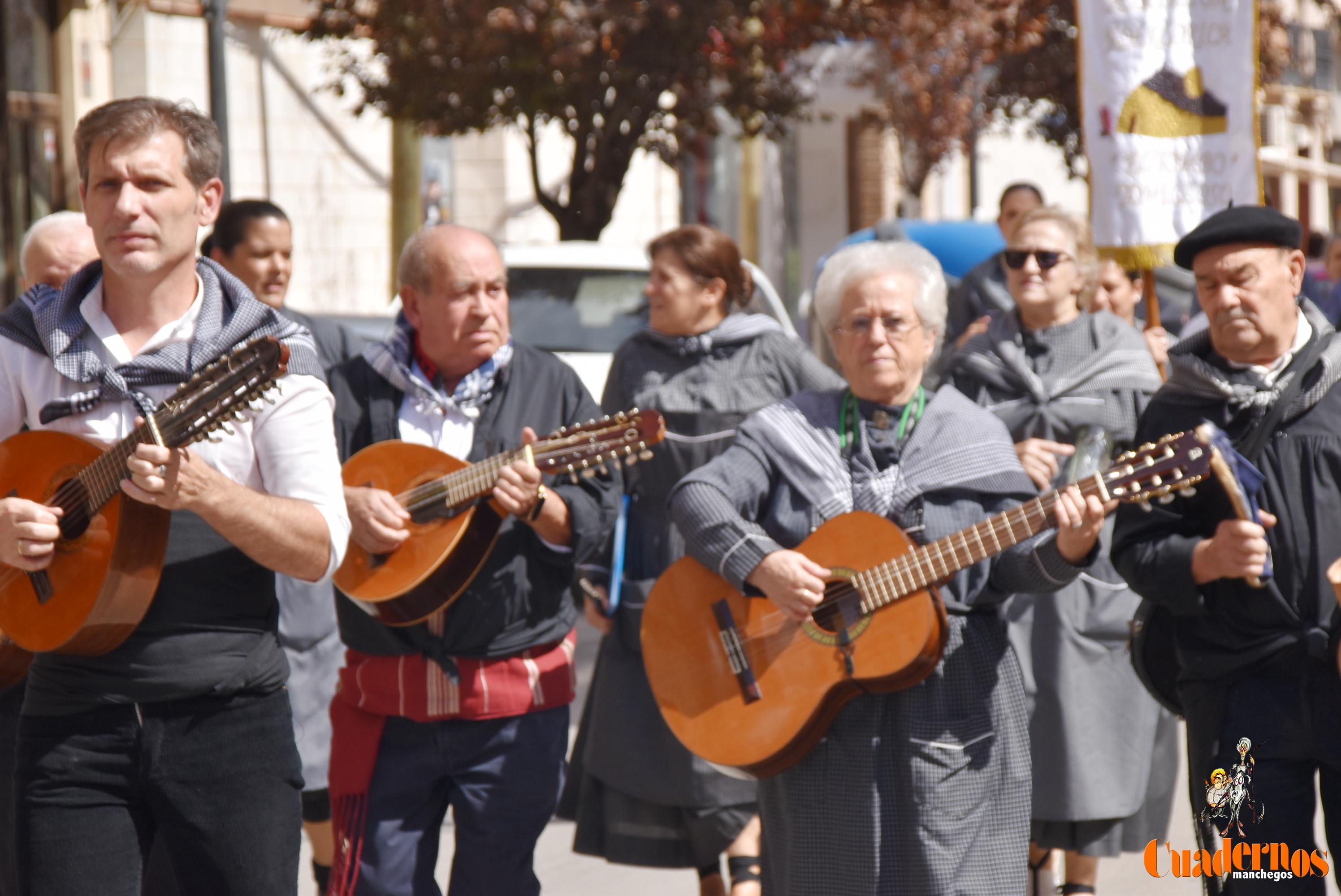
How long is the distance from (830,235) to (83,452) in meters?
27.8

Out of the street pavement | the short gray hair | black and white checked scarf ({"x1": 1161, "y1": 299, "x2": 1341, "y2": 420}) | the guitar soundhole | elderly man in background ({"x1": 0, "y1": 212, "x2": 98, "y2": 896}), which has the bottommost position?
the street pavement

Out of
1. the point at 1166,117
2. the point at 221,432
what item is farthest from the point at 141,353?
the point at 1166,117

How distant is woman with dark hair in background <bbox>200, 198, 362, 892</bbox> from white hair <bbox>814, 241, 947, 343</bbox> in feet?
5.65

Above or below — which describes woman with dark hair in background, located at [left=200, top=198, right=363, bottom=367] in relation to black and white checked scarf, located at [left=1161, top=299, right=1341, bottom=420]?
above

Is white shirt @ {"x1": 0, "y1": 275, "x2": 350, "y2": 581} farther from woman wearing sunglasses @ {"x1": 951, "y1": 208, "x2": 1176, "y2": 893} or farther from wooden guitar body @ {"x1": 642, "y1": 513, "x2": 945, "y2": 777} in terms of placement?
woman wearing sunglasses @ {"x1": 951, "y1": 208, "x2": 1176, "y2": 893}

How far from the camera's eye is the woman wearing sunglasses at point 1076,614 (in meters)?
4.82

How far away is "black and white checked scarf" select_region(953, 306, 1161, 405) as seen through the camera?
196 inches

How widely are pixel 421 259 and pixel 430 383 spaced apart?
12.5 inches

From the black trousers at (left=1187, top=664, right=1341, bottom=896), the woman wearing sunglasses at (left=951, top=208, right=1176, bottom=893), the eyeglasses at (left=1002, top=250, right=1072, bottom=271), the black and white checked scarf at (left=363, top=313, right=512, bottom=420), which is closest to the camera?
the black trousers at (left=1187, top=664, right=1341, bottom=896)

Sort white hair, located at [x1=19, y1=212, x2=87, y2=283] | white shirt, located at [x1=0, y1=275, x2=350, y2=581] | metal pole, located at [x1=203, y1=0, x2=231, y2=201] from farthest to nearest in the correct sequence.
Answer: metal pole, located at [x1=203, y1=0, x2=231, y2=201]
white hair, located at [x1=19, y1=212, x2=87, y2=283]
white shirt, located at [x1=0, y1=275, x2=350, y2=581]

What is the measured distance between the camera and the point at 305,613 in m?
5.09

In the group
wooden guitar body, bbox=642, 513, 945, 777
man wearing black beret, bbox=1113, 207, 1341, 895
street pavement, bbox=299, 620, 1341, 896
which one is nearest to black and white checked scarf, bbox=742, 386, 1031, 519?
wooden guitar body, bbox=642, 513, 945, 777

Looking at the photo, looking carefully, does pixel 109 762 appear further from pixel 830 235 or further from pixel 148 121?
pixel 830 235

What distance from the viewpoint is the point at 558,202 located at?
1248 cm
